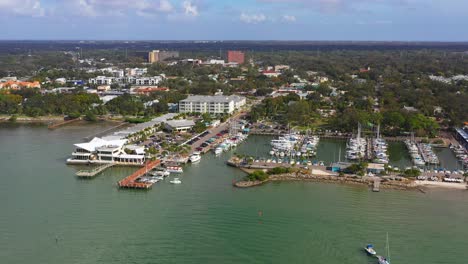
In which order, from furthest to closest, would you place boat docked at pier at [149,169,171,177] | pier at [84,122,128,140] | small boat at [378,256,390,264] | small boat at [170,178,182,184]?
pier at [84,122,128,140] → boat docked at pier at [149,169,171,177] → small boat at [170,178,182,184] → small boat at [378,256,390,264]

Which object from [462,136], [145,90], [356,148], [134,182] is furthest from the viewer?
[145,90]

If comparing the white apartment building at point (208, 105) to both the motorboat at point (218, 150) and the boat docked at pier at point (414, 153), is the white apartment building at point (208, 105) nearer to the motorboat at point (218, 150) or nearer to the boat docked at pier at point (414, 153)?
the motorboat at point (218, 150)

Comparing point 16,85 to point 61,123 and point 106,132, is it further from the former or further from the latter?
point 106,132

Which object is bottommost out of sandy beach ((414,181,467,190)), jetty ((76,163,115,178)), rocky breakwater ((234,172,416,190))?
jetty ((76,163,115,178))

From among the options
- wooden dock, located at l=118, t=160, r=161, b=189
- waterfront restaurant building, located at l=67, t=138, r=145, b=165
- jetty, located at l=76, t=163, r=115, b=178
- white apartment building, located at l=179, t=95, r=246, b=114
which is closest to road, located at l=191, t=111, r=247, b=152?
white apartment building, located at l=179, t=95, r=246, b=114

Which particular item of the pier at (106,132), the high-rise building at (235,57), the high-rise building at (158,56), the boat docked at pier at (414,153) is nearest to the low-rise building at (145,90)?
the pier at (106,132)

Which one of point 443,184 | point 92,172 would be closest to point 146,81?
point 92,172

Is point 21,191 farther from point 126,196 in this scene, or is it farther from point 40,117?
point 40,117

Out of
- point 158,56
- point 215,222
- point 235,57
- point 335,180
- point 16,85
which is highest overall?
point 235,57

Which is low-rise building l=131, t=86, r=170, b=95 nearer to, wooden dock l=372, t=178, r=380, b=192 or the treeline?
the treeline

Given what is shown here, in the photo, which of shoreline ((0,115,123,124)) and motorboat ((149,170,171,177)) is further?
shoreline ((0,115,123,124))
